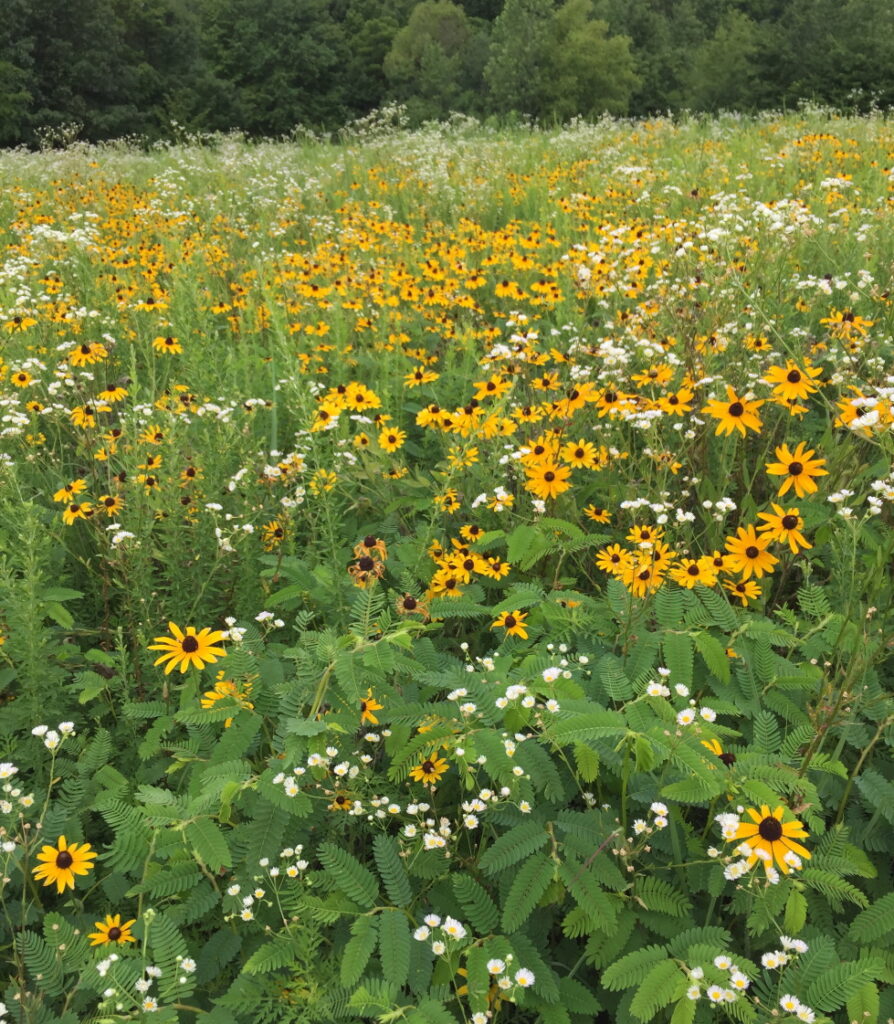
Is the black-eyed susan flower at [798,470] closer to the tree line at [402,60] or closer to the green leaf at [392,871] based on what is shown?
the green leaf at [392,871]

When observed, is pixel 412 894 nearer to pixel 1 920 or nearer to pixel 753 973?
pixel 753 973

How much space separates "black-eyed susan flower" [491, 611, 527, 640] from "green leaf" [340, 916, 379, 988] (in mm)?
789

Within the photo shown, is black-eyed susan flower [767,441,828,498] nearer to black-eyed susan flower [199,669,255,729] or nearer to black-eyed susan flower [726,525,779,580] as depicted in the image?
black-eyed susan flower [726,525,779,580]

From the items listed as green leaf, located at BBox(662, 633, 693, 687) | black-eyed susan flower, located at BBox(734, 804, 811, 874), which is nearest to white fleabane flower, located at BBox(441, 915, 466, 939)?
black-eyed susan flower, located at BBox(734, 804, 811, 874)

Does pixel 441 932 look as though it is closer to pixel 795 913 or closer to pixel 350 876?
pixel 350 876

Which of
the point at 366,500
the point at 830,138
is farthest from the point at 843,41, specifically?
the point at 366,500

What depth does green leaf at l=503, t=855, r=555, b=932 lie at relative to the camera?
1.34 metres

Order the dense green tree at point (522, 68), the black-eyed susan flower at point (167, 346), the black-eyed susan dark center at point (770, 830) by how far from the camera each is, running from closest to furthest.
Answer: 1. the black-eyed susan dark center at point (770, 830)
2. the black-eyed susan flower at point (167, 346)
3. the dense green tree at point (522, 68)

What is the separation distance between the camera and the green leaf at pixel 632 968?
1.27 meters

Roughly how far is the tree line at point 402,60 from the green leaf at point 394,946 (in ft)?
64.2

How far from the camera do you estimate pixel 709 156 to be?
6.91 metres

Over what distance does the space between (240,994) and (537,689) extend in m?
0.78

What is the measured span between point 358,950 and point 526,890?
0.32 meters

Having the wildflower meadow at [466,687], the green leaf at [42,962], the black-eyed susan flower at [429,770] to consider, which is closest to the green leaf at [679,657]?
the wildflower meadow at [466,687]
